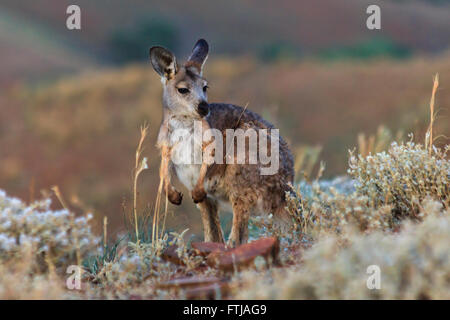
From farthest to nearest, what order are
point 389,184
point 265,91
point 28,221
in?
1. point 265,91
2. point 389,184
3. point 28,221

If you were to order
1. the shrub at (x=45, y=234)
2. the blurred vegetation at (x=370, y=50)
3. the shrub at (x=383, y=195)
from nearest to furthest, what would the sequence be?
the shrub at (x=45, y=234) → the shrub at (x=383, y=195) → the blurred vegetation at (x=370, y=50)

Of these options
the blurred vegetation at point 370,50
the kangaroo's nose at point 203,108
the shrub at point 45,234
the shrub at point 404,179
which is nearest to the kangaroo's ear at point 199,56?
the kangaroo's nose at point 203,108

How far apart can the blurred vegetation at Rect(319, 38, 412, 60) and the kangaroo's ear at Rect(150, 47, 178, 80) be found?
102ft

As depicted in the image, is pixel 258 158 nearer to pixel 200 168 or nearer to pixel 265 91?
pixel 200 168

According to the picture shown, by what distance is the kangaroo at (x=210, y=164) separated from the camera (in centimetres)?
591

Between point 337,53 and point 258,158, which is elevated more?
point 337,53

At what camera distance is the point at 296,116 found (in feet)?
79.2

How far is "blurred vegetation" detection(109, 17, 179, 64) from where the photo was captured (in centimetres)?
4466

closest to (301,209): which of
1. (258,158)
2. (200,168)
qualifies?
(258,158)

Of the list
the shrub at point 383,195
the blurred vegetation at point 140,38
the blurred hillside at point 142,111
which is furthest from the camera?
the blurred vegetation at point 140,38

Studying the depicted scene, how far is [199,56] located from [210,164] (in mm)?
1262

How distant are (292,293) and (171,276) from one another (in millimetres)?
1291

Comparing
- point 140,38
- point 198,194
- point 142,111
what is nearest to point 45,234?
point 198,194

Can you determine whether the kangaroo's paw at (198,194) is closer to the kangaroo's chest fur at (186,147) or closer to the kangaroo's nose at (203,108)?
the kangaroo's chest fur at (186,147)
